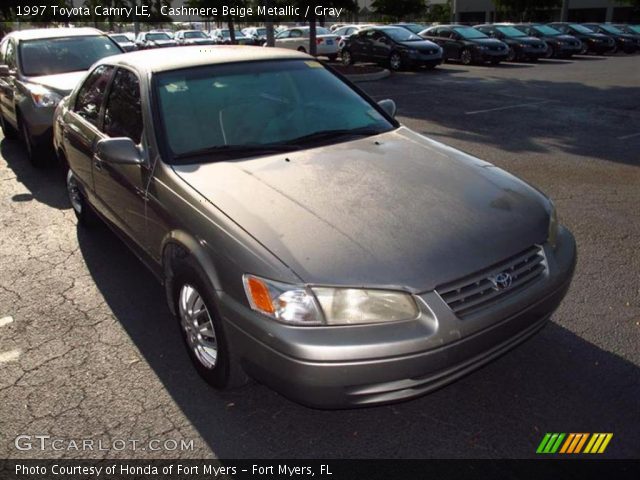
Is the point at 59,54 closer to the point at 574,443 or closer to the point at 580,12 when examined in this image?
the point at 574,443

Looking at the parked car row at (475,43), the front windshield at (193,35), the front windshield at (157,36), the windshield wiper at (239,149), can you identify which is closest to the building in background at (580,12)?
the front windshield at (193,35)

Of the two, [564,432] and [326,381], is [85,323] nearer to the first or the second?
[326,381]

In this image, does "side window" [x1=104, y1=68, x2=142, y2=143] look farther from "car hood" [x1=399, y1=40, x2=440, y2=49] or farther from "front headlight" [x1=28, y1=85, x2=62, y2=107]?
"car hood" [x1=399, y1=40, x2=440, y2=49]

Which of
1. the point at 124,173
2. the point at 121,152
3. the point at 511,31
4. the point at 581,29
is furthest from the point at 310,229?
the point at 581,29

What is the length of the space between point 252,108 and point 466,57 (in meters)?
19.9

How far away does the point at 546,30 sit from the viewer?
83.9 ft

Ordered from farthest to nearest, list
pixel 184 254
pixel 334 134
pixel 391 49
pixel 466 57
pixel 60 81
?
pixel 466 57 < pixel 391 49 < pixel 60 81 < pixel 334 134 < pixel 184 254

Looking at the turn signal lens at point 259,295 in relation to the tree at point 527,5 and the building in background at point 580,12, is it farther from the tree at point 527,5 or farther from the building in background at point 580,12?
the building in background at point 580,12

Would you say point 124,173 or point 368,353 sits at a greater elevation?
point 124,173

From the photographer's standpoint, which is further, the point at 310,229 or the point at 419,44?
the point at 419,44

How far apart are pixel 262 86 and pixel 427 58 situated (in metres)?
16.7

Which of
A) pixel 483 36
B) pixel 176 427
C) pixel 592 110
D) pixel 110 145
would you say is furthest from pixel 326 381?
pixel 483 36

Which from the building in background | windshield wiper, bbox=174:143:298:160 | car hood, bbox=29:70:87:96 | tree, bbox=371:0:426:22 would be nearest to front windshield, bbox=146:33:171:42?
the building in background

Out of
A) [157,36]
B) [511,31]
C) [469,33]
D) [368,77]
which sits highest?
[511,31]
